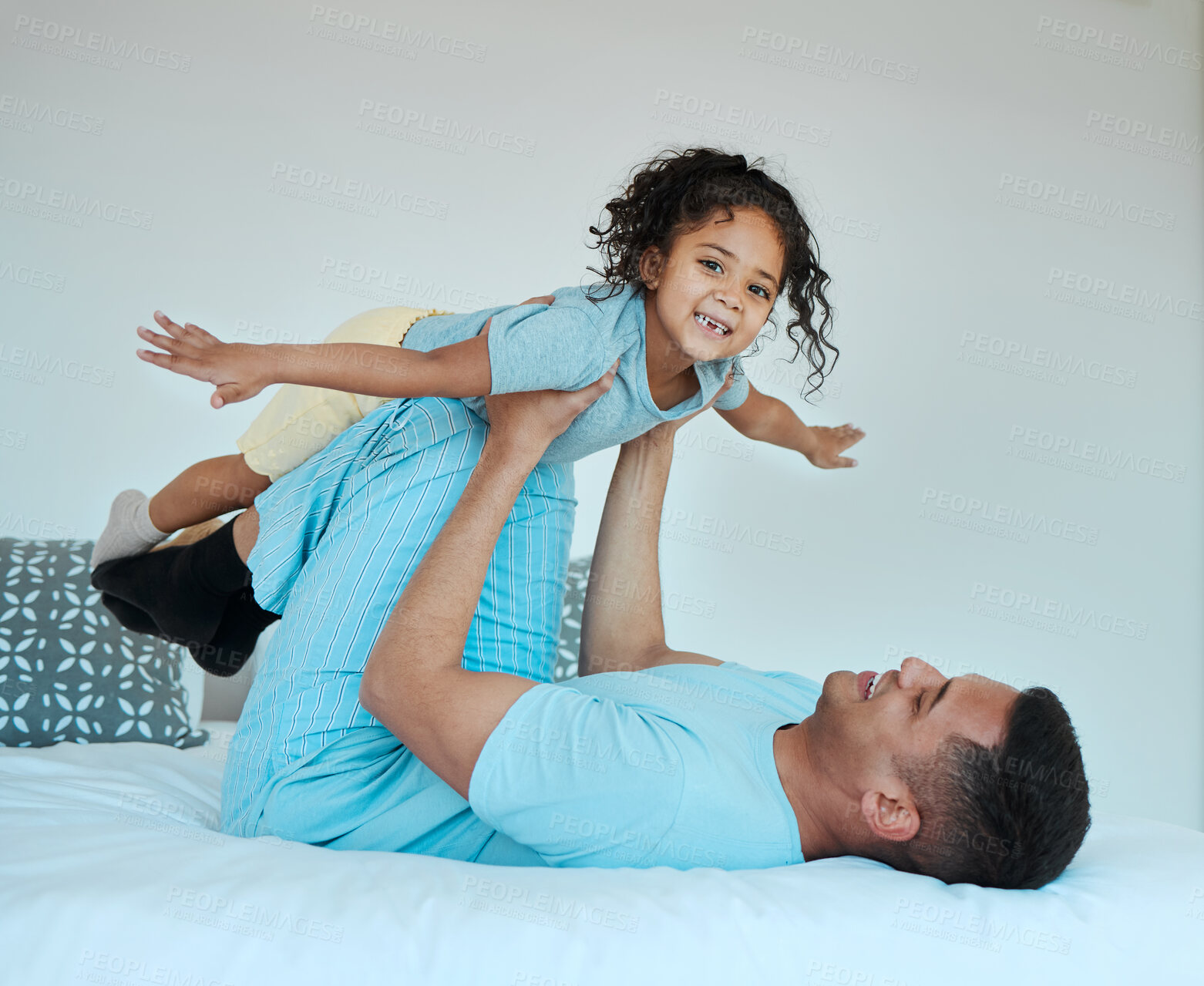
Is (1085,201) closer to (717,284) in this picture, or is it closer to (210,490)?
(717,284)

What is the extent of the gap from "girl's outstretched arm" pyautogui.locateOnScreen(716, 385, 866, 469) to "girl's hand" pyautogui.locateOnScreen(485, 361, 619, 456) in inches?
17.0

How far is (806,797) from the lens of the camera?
105 centimetres

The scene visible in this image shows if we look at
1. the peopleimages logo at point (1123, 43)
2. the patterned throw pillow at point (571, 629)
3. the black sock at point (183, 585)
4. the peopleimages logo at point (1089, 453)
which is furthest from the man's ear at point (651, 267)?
the peopleimages logo at point (1123, 43)

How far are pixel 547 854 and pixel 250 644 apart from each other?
0.81m

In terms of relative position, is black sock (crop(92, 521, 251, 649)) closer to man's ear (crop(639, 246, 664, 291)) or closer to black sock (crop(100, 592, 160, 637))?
black sock (crop(100, 592, 160, 637))

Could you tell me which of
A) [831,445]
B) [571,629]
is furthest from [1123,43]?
[571,629]

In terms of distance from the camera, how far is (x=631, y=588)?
1529 millimetres

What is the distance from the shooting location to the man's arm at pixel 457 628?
0.96 metres

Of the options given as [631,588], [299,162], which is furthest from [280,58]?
[631,588]

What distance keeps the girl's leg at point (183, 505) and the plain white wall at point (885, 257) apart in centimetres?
95

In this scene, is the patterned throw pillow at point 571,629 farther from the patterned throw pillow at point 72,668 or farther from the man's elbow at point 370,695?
the man's elbow at point 370,695

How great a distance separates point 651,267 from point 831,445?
2.12 feet

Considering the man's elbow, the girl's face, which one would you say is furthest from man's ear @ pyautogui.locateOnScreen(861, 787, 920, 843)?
the girl's face

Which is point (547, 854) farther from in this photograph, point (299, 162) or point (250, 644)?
point (299, 162)
